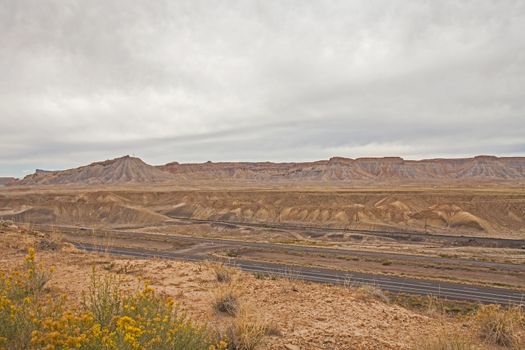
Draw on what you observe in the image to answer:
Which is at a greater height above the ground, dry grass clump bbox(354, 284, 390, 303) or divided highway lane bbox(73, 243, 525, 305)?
dry grass clump bbox(354, 284, 390, 303)

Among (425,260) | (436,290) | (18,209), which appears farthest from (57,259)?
(18,209)

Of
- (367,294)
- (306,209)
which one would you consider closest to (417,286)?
(367,294)

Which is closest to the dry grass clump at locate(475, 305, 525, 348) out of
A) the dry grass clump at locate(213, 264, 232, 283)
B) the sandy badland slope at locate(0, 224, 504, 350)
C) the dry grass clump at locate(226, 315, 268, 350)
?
the sandy badland slope at locate(0, 224, 504, 350)

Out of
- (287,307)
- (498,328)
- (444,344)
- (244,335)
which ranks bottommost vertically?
(498,328)

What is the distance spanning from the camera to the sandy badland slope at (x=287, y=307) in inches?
277

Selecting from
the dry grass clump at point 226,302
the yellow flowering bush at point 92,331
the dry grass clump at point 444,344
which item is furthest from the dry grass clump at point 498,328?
the yellow flowering bush at point 92,331

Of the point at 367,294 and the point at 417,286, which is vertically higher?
the point at 367,294

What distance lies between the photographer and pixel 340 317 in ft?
27.8

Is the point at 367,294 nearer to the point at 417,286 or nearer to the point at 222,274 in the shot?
the point at 222,274

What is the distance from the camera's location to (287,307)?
8.99 metres

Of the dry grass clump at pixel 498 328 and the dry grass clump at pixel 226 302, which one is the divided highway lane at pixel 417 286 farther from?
the dry grass clump at pixel 226 302

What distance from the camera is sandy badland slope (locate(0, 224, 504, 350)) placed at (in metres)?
7.05

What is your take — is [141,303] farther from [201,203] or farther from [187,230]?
[201,203]

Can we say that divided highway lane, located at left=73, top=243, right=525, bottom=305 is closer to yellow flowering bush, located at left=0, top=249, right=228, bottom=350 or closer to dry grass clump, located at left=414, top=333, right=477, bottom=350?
dry grass clump, located at left=414, top=333, right=477, bottom=350
